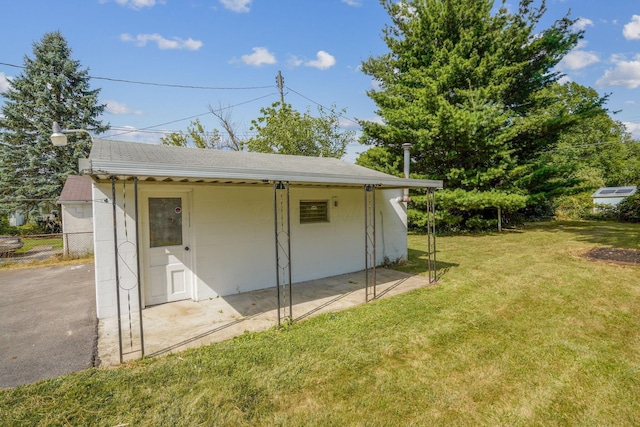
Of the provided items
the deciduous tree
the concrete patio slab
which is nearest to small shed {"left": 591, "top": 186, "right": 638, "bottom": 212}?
the deciduous tree

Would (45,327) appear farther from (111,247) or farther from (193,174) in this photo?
(193,174)

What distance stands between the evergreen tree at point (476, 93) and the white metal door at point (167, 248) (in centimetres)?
1077

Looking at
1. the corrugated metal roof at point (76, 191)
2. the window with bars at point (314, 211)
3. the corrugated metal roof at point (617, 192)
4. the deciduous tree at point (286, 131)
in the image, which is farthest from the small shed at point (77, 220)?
the corrugated metal roof at point (617, 192)

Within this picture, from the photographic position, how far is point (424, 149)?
1452 centimetres

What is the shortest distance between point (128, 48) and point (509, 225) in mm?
18544

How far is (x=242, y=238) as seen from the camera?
606 centimetres

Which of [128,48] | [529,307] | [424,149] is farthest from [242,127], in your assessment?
[529,307]

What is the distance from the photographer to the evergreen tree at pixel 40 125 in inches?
652

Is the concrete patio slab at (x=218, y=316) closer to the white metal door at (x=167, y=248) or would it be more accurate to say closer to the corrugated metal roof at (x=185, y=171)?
the white metal door at (x=167, y=248)

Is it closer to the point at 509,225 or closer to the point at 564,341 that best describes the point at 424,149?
the point at 509,225

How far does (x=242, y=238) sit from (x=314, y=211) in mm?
1899

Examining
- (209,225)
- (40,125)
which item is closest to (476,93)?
(209,225)

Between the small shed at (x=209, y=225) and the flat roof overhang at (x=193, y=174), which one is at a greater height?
the flat roof overhang at (x=193, y=174)

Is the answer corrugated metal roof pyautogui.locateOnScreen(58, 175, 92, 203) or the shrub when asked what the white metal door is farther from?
the shrub
